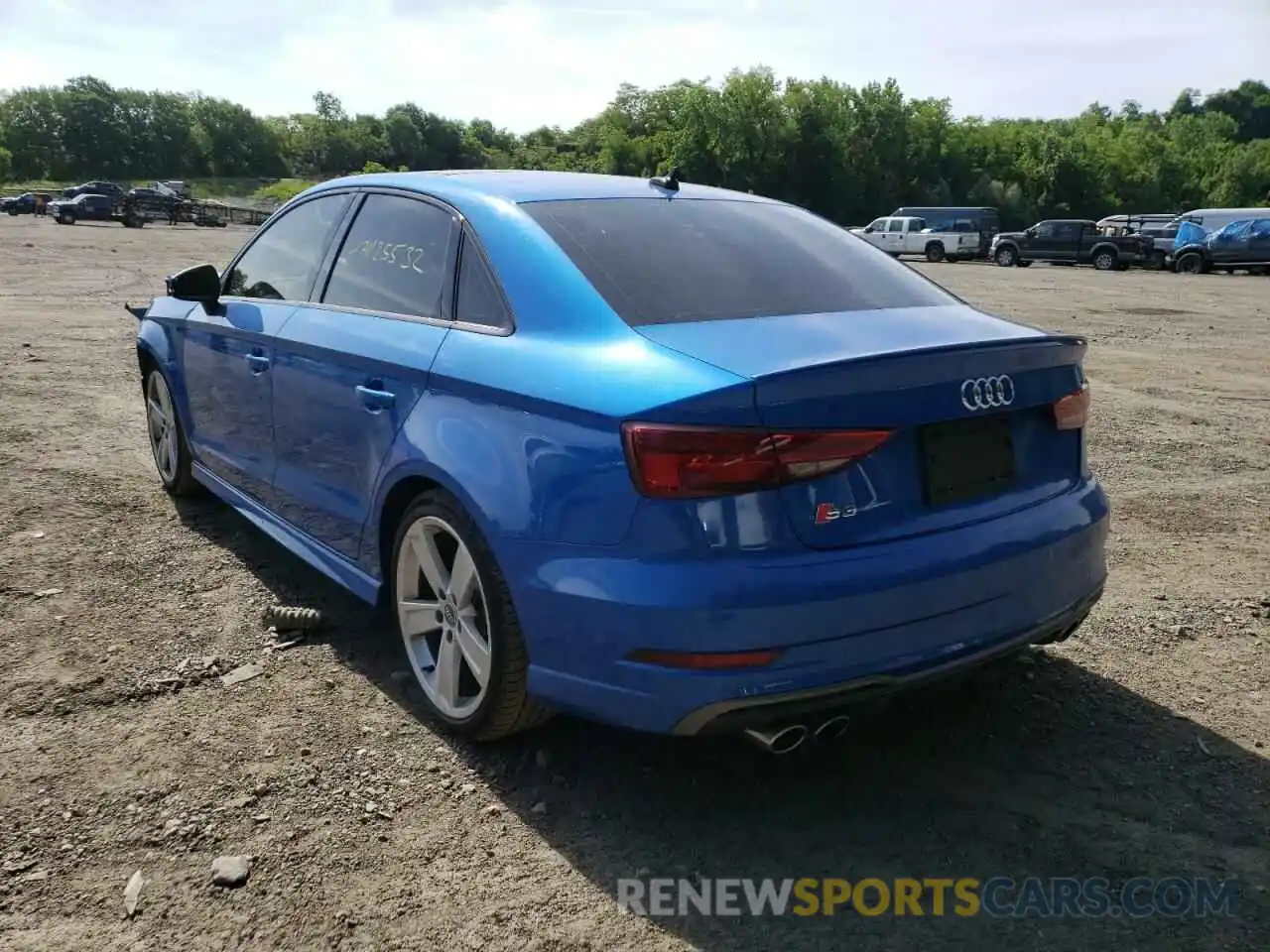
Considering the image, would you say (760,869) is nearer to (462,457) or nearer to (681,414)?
(681,414)

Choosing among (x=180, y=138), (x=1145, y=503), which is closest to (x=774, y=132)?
(x=1145, y=503)

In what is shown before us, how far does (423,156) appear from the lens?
157 metres

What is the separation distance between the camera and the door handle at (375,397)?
3.27 meters

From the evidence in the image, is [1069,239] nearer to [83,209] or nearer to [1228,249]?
[1228,249]

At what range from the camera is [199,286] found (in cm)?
466

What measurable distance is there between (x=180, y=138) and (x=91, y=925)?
163m

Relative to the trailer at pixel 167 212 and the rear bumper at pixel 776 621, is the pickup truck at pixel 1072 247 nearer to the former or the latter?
the rear bumper at pixel 776 621

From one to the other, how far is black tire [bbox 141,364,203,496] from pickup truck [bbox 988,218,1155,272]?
34.4m

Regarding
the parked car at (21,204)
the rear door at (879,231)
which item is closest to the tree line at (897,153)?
the parked car at (21,204)

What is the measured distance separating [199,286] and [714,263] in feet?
8.51

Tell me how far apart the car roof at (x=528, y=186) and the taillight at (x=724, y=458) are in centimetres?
129

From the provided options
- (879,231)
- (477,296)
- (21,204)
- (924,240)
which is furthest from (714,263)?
(21,204)

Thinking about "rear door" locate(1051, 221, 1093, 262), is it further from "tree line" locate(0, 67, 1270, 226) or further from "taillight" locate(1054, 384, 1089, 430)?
"tree line" locate(0, 67, 1270, 226)

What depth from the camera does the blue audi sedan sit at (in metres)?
2.43
